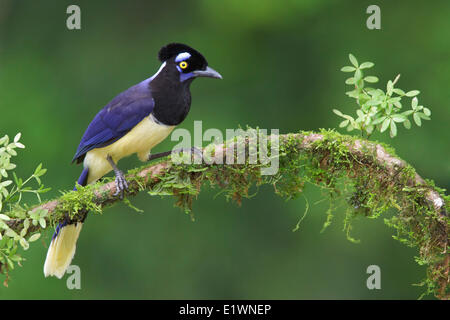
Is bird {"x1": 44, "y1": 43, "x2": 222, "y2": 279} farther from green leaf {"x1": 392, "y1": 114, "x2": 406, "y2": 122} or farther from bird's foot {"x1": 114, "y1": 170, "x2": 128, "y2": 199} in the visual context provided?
green leaf {"x1": 392, "y1": 114, "x2": 406, "y2": 122}

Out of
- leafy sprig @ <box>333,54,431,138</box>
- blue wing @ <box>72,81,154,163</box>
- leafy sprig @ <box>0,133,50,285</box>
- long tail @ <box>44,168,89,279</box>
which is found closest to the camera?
leafy sprig @ <box>0,133,50,285</box>

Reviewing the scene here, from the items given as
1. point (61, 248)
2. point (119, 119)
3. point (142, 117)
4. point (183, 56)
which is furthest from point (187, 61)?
point (61, 248)

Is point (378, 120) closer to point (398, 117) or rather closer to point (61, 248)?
point (398, 117)

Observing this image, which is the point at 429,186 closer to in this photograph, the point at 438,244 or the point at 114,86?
the point at 438,244

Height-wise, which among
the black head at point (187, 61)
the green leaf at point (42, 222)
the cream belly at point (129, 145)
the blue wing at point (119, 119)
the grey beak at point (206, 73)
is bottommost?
the green leaf at point (42, 222)

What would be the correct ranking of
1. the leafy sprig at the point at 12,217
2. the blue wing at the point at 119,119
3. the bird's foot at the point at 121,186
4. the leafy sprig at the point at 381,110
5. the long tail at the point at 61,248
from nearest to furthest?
the leafy sprig at the point at 12,217
the leafy sprig at the point at 381,110
the bird's foot at the point at 121,186
the long tail at the point at 61,248
the blue wing at the point at 119,119

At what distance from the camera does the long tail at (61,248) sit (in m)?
4.17

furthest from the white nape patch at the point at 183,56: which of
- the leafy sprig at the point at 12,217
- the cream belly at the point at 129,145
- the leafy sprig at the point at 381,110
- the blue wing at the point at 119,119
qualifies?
the leafy sprig at the point at 12,217

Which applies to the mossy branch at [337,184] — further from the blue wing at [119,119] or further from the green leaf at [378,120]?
the blue wing at [119,119]

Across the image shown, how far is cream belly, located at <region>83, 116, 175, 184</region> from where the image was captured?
427 cm

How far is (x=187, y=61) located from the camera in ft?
14.1

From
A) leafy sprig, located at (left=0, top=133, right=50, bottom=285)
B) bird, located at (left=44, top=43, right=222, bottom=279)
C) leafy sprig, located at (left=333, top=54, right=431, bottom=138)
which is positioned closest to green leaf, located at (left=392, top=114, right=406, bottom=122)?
leafy sprig, located at (left=333, top=54, right=431, bottom=138)

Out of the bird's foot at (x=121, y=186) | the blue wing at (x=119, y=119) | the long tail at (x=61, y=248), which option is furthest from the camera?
the blue wing at (x=119, y=119)

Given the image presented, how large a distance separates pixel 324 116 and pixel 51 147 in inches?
100
